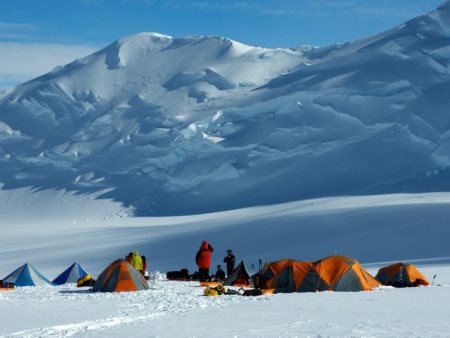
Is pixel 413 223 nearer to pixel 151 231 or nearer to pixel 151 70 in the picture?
pixel 151 231

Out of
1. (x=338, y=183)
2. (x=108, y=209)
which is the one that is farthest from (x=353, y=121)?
(x=108, y=209)

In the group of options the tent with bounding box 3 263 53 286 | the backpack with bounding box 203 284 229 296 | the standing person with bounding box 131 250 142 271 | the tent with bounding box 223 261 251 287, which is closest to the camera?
the backpack with bounding box 203 284 229 296

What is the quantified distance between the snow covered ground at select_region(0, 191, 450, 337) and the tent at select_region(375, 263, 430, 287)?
1.25 metres

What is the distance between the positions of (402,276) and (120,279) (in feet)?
28.7

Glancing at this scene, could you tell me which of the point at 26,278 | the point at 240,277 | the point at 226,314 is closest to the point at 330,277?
the point at 240,277

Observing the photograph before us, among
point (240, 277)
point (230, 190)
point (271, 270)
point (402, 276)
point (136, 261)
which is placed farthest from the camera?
point (230, 190)

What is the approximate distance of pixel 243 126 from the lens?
116 m

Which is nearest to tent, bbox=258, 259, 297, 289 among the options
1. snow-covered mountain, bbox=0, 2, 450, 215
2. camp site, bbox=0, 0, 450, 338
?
camp site, bbox=0, 0, 450, 338

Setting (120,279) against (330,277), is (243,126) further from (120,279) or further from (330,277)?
(330,277)

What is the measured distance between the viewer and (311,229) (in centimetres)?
5584

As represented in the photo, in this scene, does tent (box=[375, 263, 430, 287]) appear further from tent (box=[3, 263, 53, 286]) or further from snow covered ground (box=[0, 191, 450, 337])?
tent (box=[3, 263, 53, 286])

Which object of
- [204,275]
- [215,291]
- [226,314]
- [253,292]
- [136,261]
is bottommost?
[226,314]

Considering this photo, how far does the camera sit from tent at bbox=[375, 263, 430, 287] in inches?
1023

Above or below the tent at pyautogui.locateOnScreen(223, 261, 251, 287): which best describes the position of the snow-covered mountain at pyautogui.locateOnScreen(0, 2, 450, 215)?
above
